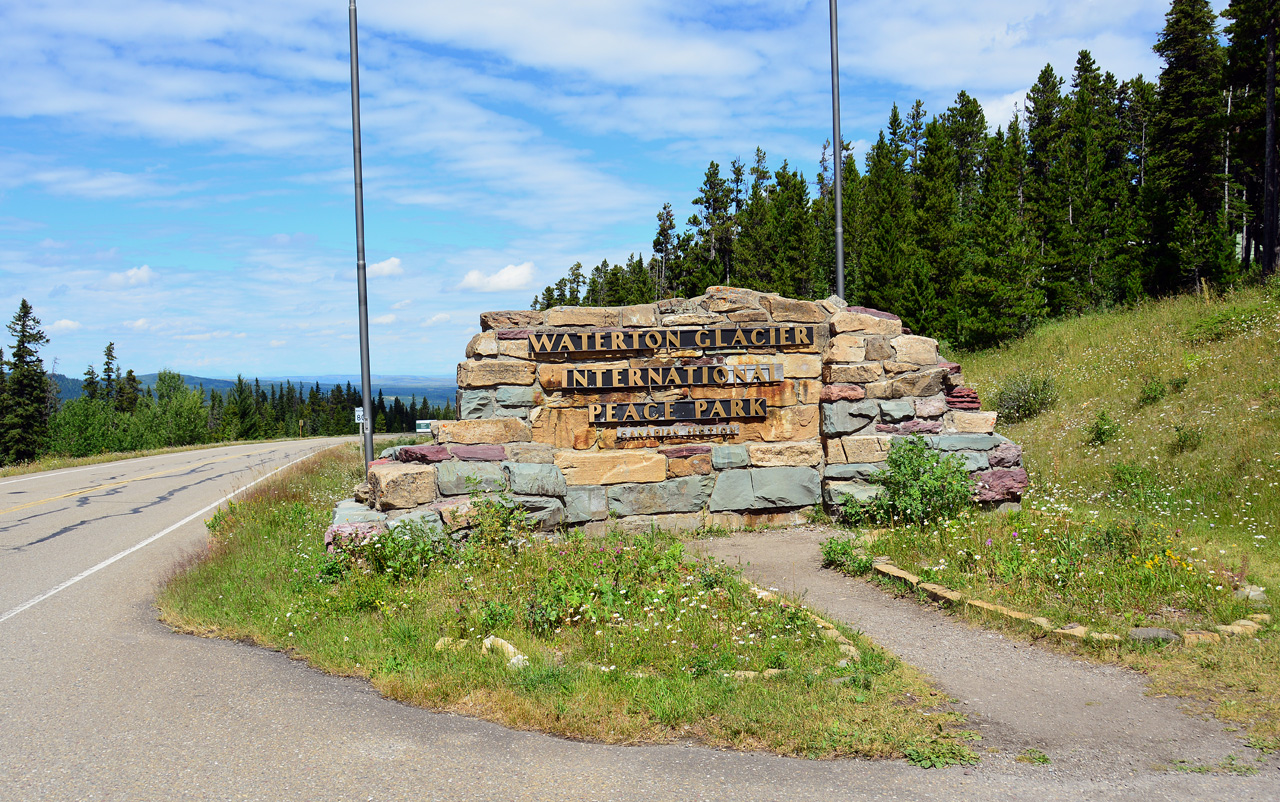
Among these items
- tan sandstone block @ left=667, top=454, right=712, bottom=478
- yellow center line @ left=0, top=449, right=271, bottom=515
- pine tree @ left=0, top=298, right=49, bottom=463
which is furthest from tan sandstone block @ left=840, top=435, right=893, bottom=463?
pine tree @ left=0, top=298, right=49, bottom=463

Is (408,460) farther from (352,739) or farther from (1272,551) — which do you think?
(1272,551)

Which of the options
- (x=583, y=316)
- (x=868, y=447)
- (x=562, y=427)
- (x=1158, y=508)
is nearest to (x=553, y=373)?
(x=562, y=427)

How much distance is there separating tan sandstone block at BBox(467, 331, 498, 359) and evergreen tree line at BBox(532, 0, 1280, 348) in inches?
922

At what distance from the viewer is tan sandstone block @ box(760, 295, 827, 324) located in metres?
10.1

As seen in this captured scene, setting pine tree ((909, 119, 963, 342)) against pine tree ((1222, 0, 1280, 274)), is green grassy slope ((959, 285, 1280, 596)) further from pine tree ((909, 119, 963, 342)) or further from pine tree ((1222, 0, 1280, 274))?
pine tree ((909, 119, 963, 342))

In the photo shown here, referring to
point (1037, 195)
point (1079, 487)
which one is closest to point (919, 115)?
point (1037, 195)

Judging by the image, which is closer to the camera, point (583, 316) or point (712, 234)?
point (583, 316)

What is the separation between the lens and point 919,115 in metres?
54.8

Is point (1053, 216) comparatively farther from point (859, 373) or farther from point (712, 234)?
point (859, 373)

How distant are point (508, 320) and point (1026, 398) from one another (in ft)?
40.8

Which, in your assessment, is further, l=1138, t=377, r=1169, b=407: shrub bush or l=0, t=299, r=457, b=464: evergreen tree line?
l=0, t=299, r=457, b=464: evergreen tree line

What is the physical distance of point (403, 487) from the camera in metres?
8.27

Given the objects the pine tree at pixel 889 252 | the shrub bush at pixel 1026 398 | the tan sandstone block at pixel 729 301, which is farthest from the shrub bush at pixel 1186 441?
the pine tree at pixel 889 252

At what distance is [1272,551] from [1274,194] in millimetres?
24250
